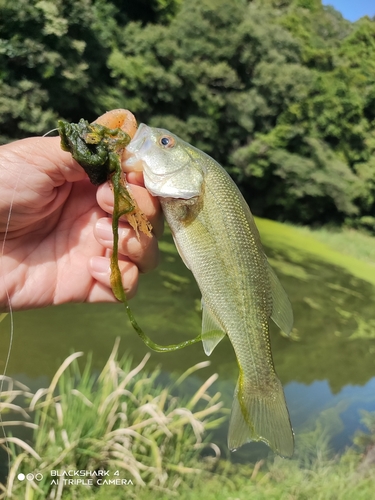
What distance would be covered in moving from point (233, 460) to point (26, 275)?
10.5ft

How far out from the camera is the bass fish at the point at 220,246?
1.73m

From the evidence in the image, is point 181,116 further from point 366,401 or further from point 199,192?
point 199,192

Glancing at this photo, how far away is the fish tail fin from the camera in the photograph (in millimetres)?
1648

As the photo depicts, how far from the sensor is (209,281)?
5.80 feet

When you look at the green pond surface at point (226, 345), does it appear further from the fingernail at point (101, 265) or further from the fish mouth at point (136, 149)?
the fish mouth at point (136, 149)

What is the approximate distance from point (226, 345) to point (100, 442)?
174 inches

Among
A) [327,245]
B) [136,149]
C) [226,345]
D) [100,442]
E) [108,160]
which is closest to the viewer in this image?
[108,160]

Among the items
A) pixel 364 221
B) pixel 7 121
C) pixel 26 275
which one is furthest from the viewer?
pixel 364 221

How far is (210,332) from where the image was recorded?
178cm

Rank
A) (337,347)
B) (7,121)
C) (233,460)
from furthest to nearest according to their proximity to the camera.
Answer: (7,121)
(337,347)
(233,460)

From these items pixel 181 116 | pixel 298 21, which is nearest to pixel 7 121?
pixel 181 116

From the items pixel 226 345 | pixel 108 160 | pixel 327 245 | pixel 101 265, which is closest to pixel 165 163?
pixel 108 160

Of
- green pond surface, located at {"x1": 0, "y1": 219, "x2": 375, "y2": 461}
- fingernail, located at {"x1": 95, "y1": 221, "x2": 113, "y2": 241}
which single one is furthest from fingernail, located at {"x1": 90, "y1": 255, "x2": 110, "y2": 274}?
green pond surface, located at {"x1": 0, "y1": 219, "x2": 375, "y2": 461}

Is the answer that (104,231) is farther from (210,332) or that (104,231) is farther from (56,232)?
(210,332)
